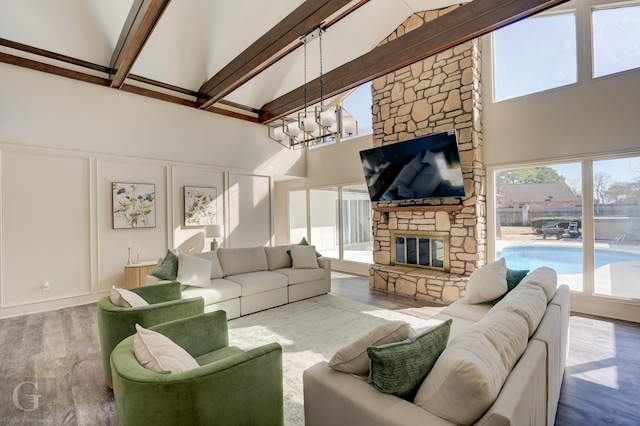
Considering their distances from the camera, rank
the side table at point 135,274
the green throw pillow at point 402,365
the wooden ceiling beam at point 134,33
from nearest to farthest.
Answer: the green throw pillow at point 402,365 → the wooden ceiling beam at point 134,33 → the side table at point 135,274

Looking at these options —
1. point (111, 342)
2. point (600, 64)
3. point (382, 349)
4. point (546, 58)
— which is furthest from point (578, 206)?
point (111, 342)

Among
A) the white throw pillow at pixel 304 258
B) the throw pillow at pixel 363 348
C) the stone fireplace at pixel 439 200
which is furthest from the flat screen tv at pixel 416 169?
the throw pillow at pixel 363 348

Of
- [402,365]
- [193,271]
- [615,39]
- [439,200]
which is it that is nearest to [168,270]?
[193,271]

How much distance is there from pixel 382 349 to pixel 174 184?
216 inches

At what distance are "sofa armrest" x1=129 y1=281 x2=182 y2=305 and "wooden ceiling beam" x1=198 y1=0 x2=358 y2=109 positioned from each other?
124 inches

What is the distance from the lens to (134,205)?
522 centimetres

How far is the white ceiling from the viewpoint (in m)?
3.99

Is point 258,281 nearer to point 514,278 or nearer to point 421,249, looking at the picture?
point 421,249

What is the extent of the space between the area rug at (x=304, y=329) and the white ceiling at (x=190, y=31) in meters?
4.15

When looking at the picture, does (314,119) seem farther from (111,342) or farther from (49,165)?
(49,165)

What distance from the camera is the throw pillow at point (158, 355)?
1.42m

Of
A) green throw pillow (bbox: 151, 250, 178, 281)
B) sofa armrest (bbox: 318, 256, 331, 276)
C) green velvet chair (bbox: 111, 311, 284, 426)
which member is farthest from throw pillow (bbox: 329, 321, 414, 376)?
sofa armrest (bbox: 318, 256, 331, 276)

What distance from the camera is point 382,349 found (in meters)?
1.27

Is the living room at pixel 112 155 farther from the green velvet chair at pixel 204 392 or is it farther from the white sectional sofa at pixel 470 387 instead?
the green velvet chair at pixel 204 392
